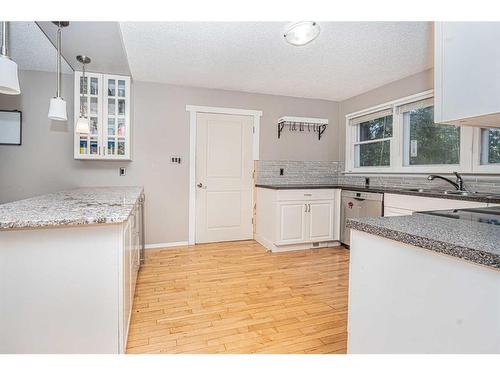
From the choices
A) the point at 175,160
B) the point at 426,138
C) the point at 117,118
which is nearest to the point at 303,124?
the point at 426,138

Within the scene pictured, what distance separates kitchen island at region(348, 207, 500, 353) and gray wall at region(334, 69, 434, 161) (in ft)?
8.90

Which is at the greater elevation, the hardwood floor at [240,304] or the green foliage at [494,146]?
the green foliage at [494,146]

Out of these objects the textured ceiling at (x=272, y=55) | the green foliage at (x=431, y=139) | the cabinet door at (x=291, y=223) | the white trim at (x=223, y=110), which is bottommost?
the cabinet door at (x=291, y=223)

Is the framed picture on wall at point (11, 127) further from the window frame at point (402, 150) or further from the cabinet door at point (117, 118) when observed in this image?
the window frame at point (402, 150)

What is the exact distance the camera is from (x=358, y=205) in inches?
134

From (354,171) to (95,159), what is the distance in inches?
139

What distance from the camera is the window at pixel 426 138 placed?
9.82ft

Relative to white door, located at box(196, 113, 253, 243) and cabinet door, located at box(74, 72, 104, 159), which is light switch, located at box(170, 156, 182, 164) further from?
cabinet door, located at box(74, 72, 104, 159)

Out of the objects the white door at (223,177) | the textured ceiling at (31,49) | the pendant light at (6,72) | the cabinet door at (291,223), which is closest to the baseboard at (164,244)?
the white door at (223,177)

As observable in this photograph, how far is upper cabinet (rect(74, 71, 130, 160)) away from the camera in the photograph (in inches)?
126

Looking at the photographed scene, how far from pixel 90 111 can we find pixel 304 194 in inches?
108

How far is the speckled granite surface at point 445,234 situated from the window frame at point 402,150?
2228 millimetres

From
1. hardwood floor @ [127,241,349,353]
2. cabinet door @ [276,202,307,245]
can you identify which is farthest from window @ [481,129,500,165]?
cabinet door @ [276,202,307,245]
